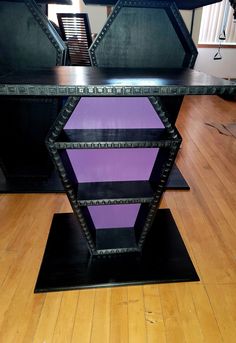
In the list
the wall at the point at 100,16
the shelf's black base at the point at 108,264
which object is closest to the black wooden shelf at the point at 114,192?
the shelf's black base at the point at 108,264

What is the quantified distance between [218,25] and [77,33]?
3.35m

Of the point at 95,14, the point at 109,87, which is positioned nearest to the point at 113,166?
the point at 109,87

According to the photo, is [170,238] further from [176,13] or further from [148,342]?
[176,13]

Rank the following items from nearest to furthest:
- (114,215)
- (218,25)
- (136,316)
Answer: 1. (136,316)
2. (114,215)
3. (218,25)

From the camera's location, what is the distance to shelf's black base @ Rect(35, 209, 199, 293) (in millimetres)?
1231

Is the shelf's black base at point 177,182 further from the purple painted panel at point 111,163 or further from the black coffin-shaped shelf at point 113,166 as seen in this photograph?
the purple painted panel at point 111,163

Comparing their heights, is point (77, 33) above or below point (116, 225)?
above

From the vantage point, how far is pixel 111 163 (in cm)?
118

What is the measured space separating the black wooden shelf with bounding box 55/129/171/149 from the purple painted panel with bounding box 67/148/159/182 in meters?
0.12

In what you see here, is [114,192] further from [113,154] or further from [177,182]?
[177,182]

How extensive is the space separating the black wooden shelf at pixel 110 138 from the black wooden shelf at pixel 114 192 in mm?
282

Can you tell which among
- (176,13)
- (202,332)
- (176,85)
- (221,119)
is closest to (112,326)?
(202,332)

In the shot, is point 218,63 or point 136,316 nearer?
point 136,316

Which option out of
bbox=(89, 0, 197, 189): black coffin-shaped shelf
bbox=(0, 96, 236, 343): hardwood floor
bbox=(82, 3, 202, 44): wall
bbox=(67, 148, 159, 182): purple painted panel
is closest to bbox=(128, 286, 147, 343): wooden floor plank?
bbox=(0, 96, 236, 343): hardwood floor
